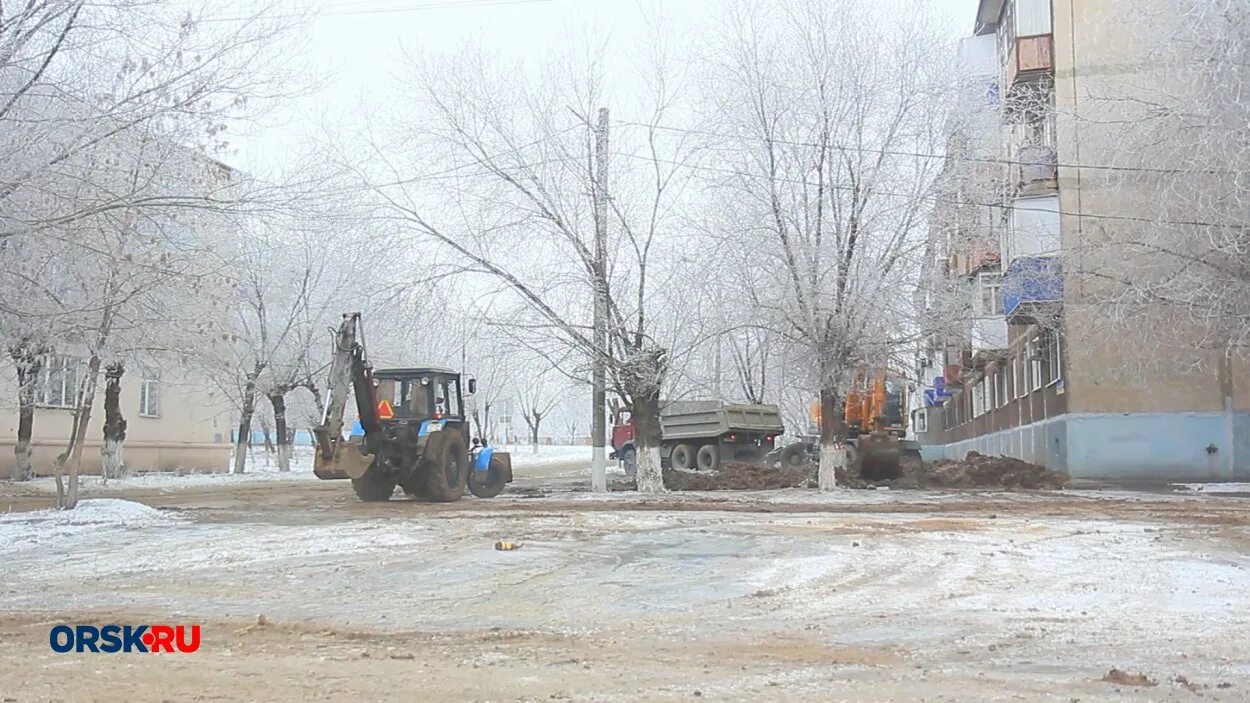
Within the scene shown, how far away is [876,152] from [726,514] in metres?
8.97

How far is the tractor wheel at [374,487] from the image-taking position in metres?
19.4

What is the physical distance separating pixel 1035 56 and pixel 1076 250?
259 inches

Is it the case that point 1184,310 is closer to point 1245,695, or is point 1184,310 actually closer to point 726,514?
point 726,514

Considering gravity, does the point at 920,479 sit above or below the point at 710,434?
below

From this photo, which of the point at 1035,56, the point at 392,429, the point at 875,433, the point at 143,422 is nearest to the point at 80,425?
the point at 392,429

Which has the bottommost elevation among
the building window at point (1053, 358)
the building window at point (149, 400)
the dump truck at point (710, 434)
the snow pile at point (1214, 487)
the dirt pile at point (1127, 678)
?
the dirt pile at point (1127, 678)

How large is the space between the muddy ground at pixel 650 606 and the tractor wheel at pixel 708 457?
717 inches

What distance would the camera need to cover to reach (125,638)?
22.7 ft

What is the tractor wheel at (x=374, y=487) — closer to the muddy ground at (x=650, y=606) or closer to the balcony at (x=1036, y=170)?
the muddy ground at (x=650, y=606)

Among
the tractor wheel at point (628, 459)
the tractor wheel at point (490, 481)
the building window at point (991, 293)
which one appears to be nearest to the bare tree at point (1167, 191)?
the building window at point (991, 293)

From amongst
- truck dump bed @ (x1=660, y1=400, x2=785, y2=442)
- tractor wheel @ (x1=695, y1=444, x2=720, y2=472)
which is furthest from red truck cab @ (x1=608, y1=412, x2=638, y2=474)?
tractor wheel @ (x1=695, y1=444, x2=720, y2=472)

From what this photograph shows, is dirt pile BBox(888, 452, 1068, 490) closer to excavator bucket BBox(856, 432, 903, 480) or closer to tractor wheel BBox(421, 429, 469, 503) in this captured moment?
excavator bucket BBox(856, 432, 903, 480)

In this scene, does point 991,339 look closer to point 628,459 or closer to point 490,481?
point 628,459

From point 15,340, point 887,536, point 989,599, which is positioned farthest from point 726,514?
point 15,340
